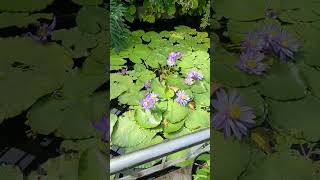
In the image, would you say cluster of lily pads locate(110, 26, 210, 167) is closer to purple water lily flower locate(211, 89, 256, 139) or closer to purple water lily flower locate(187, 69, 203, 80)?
purple water lily flower locate(187, 69, 203, 80)

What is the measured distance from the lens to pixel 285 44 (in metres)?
1.37

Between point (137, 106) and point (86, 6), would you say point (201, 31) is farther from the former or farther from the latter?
point (86, 6)

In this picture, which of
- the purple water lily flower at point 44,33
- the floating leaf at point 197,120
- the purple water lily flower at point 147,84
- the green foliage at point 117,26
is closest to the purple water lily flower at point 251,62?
the floating leaf at point 197,120

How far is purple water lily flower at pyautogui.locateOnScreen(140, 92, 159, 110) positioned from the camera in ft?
5.06

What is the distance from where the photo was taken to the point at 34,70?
125 centimetres

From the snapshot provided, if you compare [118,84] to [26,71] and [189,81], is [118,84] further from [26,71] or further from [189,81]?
[26,71]

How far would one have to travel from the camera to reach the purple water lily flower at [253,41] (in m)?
1.36

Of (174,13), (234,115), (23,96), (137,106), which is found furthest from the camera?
(174,13)

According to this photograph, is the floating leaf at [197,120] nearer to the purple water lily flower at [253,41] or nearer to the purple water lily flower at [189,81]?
the purple water lily flower at [189,81]

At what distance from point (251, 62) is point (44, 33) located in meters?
0.67

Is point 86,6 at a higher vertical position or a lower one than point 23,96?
higher

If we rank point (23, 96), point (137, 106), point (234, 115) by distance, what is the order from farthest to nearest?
point (137, 106)
point (234, 115)
point (23, 96)

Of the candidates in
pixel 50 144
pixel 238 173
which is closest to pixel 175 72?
pixel 238 173

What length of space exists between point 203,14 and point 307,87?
0.53 m
